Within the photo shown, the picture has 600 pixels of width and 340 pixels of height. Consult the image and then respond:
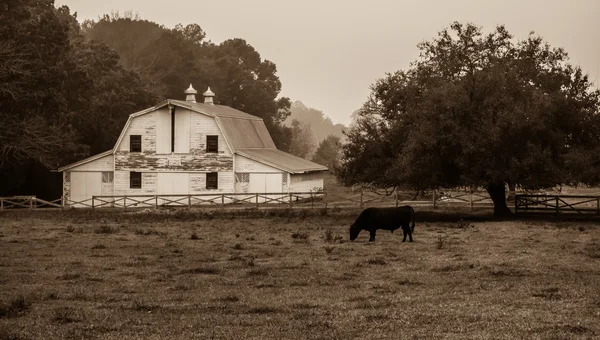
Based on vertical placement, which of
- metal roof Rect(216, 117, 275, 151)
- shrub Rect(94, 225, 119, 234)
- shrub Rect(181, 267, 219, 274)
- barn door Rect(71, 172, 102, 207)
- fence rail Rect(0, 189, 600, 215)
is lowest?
shrub Rect(181, 267, 219, 274)

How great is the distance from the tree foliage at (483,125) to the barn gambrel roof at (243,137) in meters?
12.1

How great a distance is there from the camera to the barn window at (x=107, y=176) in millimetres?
56625

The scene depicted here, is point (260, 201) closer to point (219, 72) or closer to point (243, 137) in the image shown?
point (243, 137)

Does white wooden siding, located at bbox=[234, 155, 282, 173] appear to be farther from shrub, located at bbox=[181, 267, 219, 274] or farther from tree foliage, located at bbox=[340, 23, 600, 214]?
shrub, located at bbox=[181, 267, 219, 274]

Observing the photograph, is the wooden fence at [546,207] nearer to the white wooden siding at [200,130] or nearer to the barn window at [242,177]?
the barn window at [242,177]

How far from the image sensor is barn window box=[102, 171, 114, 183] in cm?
5662

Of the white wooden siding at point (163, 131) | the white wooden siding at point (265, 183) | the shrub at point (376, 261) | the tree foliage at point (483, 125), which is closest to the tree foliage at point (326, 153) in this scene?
the white wooden siding at point (163, 131)

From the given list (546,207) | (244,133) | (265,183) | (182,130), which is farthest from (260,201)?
(546,207)

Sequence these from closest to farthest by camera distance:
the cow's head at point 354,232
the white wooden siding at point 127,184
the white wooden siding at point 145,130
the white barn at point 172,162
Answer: the cow's head at point 354,232 → the white barn at point 172,162 → the white wooden siding at point 127,184 → the white wooden siding at point 145,130

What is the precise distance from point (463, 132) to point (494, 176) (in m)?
2.48

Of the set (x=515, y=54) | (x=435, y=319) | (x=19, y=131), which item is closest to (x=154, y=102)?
(x=19, y=131)

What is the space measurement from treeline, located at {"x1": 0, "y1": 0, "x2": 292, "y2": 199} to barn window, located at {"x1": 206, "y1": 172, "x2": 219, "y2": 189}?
29.3 feet

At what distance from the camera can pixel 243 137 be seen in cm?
5994

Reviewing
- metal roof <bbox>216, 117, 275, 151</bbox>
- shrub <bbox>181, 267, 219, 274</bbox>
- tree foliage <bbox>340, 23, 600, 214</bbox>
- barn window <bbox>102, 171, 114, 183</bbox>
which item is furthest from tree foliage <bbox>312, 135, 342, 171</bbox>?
shrub <bbox>181, 267, 219, 274</bbox>
